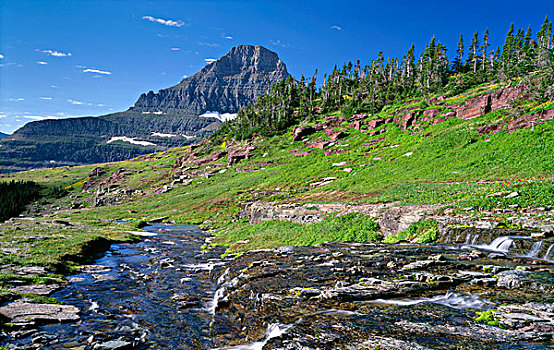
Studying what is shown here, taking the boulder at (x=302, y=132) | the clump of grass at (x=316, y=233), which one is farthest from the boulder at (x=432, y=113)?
the clump of grass at (x=316, y=233)

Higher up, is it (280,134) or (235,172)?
(280,134)

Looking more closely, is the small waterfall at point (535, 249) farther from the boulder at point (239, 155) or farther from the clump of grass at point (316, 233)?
the boulder at point (239, 155)

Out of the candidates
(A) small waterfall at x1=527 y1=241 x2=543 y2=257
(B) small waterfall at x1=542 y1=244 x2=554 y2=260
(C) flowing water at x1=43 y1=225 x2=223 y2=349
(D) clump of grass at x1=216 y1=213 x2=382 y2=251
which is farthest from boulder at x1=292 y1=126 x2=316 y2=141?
(B) small waterfall at x1=542 y1=244 x2=554 y2=260

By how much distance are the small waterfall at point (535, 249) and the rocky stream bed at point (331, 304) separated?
12 centimetres

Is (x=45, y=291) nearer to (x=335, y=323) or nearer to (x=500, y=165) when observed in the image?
(x=335, y=323)

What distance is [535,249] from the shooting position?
16.2m

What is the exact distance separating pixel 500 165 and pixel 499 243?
26674 mm

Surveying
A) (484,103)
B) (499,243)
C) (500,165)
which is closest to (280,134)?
(484,103)

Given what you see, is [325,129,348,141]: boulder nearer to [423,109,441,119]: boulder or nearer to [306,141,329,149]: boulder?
[306,141,329,149]: boulder

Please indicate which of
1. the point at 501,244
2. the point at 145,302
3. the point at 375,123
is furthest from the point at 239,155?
the point at 501,244

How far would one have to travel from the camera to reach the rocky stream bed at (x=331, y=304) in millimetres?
9016

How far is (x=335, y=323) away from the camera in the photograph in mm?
9938

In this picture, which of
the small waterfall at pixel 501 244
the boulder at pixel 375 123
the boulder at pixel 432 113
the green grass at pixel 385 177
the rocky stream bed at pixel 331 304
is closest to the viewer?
the rocky stream bed at pixel 331 304

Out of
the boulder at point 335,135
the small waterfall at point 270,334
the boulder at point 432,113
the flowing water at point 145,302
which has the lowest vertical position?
the flowing water at point 145,302
